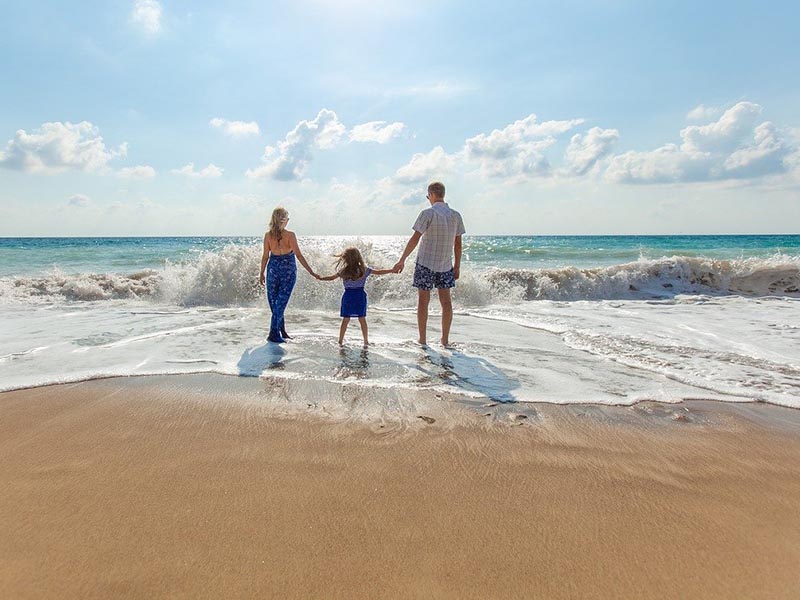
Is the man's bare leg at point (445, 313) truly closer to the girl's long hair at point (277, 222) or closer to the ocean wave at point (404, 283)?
the girl's long hair at point (277, 222)

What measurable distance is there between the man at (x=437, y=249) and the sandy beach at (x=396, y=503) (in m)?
2.68

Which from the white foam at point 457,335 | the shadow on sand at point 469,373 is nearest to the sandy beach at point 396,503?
the shadow on sand at point 469,373

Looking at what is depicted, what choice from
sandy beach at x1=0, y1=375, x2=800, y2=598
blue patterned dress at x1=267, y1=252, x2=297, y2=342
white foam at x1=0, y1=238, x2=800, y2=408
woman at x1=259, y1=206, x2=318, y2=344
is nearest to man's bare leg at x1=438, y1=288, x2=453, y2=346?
white foam at x1=0, y1=238, x2=800, y2=408

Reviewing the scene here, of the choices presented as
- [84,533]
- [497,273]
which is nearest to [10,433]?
[84,533]

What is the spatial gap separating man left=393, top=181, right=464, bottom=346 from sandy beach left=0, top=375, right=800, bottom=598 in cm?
268

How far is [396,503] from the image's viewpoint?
92.8 inches

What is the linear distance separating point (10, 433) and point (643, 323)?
27.3 feet

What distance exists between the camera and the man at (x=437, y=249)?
6.09 meters

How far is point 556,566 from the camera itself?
75.2 inches

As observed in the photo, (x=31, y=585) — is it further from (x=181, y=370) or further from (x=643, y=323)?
(x=643, y=323)

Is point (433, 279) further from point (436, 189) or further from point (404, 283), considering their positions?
point (404, 283)

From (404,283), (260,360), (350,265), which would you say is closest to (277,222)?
(350,265)

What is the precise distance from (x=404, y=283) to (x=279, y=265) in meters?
5.74

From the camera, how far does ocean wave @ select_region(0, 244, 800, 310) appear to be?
1169 cm
